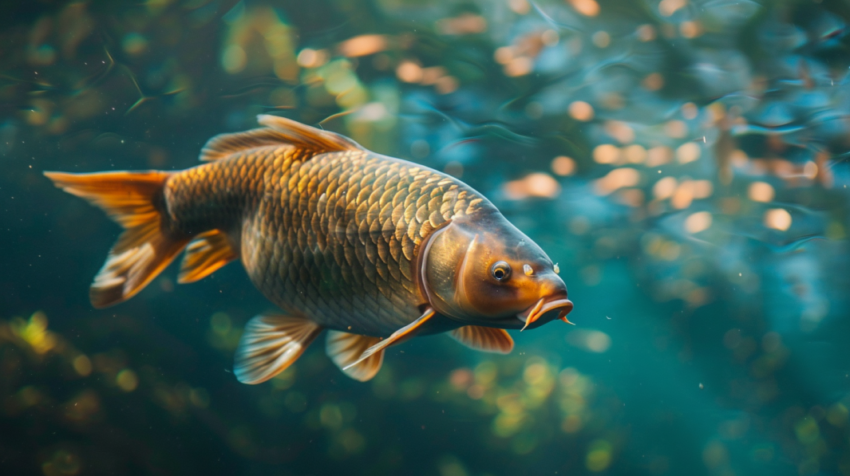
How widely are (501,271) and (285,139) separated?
141 cm

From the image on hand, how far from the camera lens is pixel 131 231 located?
278cm

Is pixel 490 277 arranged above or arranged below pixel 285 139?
below

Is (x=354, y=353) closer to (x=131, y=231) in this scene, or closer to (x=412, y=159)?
(x=131, y=231)

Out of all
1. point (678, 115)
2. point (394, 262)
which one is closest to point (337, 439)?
point (394, 262)

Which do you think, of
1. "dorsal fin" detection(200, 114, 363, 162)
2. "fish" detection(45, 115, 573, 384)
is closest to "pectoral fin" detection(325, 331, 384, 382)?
"fish" detection(45, 115, 573, 384)

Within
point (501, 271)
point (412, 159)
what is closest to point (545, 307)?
point (501, 271)

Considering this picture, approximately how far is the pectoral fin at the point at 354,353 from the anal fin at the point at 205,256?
830 mm

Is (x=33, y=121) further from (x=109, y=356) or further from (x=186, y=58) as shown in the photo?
(x=109, y=356)

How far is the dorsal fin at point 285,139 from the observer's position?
7.45 ft

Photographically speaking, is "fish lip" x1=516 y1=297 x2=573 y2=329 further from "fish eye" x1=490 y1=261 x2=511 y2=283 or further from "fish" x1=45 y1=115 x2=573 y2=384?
"fish eye" x1=490 y1=261 x2=511 y2=283

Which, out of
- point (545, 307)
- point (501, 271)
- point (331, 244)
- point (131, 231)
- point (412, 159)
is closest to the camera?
point (545, 307)

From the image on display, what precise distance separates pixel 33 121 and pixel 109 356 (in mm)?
2569

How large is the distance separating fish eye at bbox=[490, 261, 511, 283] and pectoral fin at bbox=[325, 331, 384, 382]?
941 millimetres

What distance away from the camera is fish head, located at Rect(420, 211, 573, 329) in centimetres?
172
